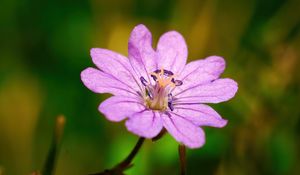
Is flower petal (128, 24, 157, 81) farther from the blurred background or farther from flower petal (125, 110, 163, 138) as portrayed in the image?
the blurred background

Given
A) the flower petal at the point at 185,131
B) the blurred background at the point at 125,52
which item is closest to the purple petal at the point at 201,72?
the flower petal at the point at 185,131

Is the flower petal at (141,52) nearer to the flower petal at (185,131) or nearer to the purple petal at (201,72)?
the purple petal at (201,72)

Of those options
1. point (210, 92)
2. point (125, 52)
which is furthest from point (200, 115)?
point (125, 52)

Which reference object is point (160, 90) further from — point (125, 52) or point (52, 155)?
point (125, 52)

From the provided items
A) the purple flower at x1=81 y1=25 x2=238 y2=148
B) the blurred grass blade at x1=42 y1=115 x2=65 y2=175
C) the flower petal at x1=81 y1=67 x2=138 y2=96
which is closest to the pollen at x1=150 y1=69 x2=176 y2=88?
the purple flower at x1=81 y1=25 x2=238 y2=148

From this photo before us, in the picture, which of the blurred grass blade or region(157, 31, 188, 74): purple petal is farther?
region(157, 31, 188, 74): purple petal

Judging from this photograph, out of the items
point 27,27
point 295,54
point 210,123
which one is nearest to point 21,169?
point 27,27
